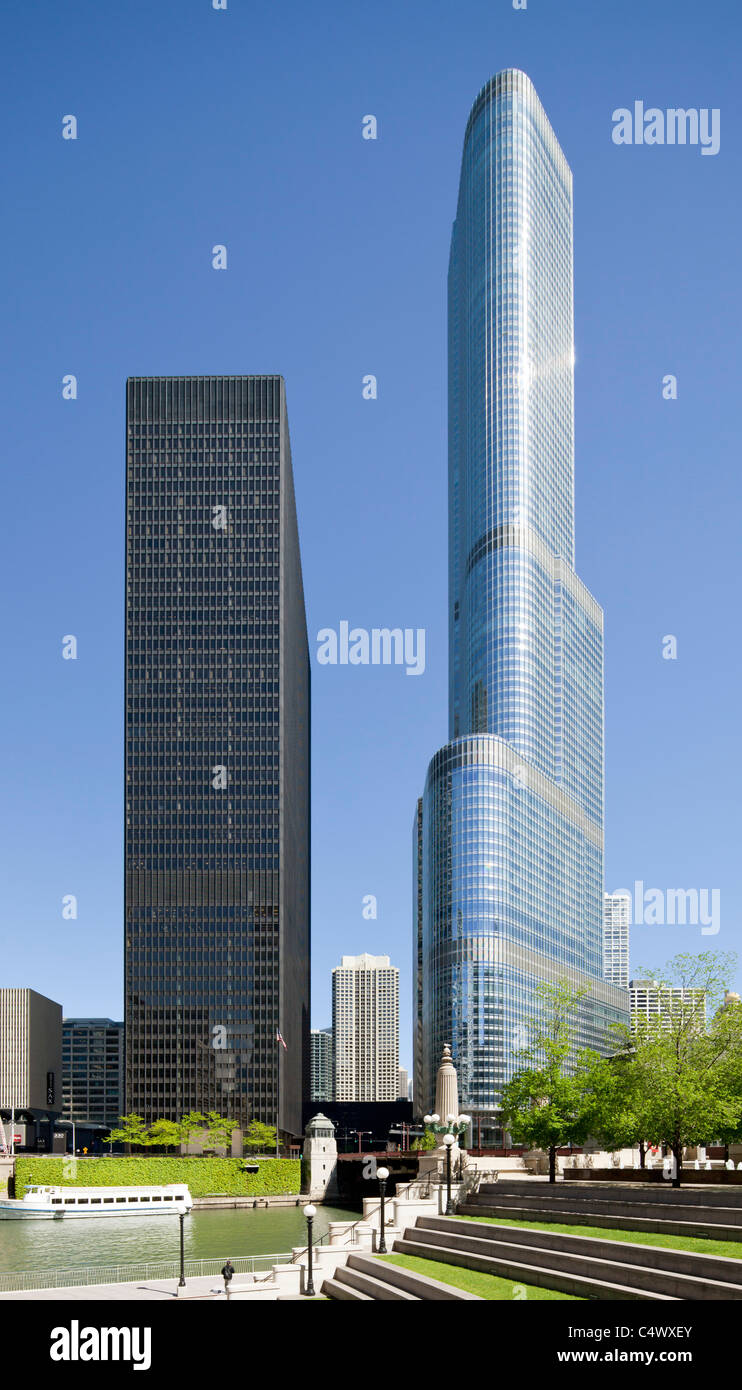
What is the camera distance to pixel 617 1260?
35.6m

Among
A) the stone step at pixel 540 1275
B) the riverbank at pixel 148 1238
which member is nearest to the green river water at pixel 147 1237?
the riverbank at pixel 148 1238

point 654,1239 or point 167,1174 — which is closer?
point 654,1239

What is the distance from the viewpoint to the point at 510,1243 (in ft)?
138

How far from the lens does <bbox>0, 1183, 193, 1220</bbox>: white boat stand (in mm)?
137250

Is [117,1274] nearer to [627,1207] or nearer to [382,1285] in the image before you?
[382,1285]

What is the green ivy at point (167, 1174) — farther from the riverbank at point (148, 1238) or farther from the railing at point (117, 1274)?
the railing at point (117, 1274)

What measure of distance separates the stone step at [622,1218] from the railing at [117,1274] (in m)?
9.70

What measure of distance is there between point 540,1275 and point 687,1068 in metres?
26.5

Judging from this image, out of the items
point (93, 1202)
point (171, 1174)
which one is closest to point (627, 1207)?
point (93, 1202)

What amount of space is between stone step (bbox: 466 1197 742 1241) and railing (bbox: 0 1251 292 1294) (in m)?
9.70

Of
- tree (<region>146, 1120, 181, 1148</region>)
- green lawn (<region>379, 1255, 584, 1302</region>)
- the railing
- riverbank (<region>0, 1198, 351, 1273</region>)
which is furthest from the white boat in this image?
green lawn (<region>379, 1255, 584, 1302</region>)
